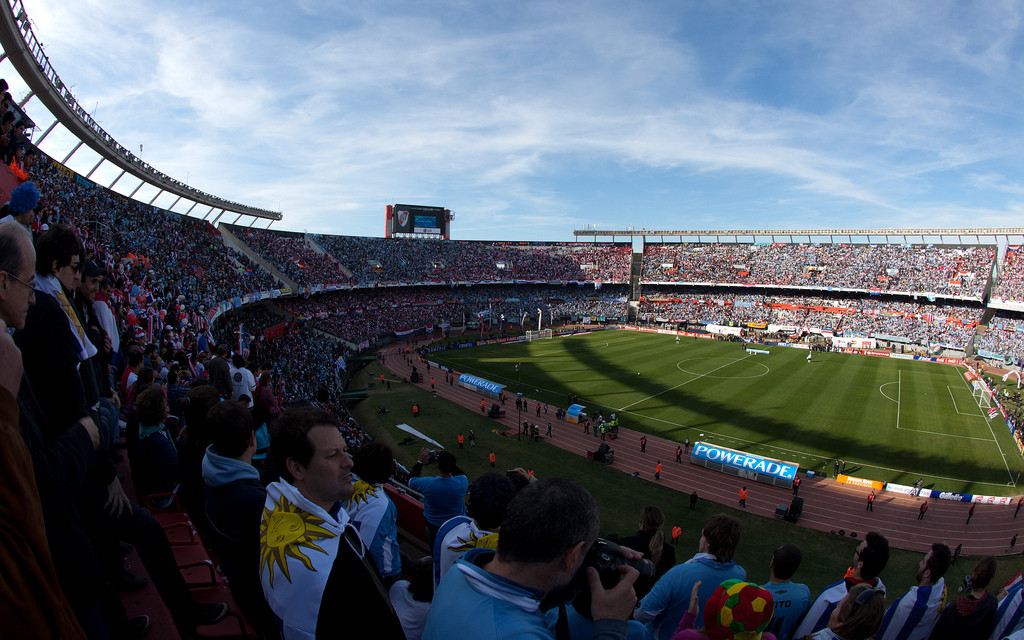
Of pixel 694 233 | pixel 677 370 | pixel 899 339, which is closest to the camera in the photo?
pixel 677 370

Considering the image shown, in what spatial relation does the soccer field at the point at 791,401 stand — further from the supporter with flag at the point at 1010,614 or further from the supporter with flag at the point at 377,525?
the supporter with flag at the point at 377,525

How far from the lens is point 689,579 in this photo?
4.04 m

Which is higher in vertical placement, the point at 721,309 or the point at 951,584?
the point at 721,309

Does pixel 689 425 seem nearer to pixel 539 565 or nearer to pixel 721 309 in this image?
pixel 539 565

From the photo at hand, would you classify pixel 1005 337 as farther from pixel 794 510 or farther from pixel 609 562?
pixel 609 562

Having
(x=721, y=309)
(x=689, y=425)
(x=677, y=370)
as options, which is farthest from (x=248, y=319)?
(x=721, y=309)

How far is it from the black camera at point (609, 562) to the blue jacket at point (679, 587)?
60.5 inches

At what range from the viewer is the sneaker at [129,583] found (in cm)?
388

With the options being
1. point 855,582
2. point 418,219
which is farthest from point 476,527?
point 418,219

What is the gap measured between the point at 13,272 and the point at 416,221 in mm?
78211

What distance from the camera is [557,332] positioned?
6512cm

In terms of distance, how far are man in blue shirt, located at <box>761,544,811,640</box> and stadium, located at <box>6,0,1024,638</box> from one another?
1.24 m

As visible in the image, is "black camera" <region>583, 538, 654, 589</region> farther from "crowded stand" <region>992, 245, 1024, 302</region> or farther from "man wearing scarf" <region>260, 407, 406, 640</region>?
"crowded stand" <region>992, 245, 1024, 302</region>

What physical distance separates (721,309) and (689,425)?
2001 inches
